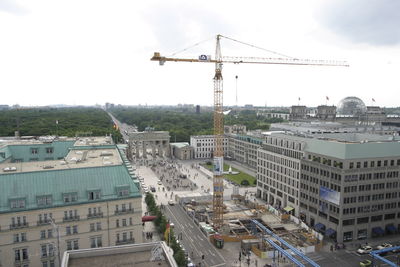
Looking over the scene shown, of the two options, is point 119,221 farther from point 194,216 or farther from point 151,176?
point 151,176

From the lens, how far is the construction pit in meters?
71.5

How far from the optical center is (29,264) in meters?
48.6

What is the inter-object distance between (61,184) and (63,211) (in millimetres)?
4468

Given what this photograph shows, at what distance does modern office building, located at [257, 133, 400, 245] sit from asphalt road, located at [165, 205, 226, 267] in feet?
89.0

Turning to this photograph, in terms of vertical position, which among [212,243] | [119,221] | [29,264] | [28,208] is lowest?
[212,243]

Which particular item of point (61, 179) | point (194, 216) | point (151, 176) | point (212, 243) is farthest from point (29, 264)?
point (151, 176)

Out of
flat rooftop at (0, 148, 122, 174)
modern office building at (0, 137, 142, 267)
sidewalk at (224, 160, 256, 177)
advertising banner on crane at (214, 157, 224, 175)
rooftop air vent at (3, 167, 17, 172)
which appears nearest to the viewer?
modern office building at (0, 137, 142, 267)

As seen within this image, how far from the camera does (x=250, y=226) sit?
82.8 m

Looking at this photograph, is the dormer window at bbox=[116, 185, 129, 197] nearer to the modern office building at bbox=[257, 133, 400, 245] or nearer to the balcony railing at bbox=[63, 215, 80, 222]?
the balcony railing at bbox=[63, 215, 80, 222]

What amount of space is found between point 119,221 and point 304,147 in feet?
174

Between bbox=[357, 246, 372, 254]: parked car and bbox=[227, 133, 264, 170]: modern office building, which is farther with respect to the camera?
bbox=[227, 133, 264, 170]: modern office building

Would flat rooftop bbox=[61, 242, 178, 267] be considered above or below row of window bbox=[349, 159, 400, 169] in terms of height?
below

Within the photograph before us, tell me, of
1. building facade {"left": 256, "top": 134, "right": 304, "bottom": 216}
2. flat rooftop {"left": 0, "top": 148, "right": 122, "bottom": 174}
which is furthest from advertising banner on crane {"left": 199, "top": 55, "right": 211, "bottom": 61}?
flat rooftop {"left": 0, "top": 148, "right": 122, "bottom": 174}

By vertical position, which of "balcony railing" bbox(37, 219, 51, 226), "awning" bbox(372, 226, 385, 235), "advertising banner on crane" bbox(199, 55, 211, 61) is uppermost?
"advertising banner on crane" bbox(199, 55, 211, 61)
